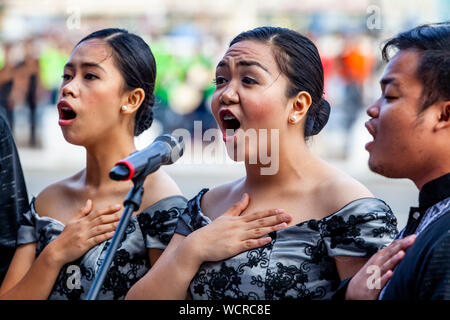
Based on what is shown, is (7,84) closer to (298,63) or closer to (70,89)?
(70,89)

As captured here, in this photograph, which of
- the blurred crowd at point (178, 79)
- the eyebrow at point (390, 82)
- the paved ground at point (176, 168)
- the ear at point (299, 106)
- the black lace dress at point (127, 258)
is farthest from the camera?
the blurred crowd at point (178, 79)

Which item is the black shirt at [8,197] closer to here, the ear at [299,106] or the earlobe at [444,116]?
the ear at [299,106]

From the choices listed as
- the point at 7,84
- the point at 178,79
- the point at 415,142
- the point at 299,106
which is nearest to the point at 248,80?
the point at 299,106

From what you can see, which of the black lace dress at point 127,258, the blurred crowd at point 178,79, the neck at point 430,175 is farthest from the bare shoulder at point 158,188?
the blurred crowd at point 178,79

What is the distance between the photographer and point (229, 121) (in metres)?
2.36

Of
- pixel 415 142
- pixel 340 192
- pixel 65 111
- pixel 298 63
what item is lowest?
pixel 340 192

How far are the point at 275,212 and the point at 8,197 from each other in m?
1.23

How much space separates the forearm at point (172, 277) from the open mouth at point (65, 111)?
72cm

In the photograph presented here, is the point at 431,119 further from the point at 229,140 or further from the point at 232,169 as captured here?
the point at 232,169

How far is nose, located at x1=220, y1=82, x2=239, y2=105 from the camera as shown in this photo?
7.61 feet

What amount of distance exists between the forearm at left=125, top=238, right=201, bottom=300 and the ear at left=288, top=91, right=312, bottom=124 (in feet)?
1.72

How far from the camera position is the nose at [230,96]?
2.32 metres

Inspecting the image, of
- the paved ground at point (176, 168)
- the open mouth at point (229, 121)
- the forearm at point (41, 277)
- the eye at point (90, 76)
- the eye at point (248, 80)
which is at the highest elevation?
the eye at point (248, 80)
